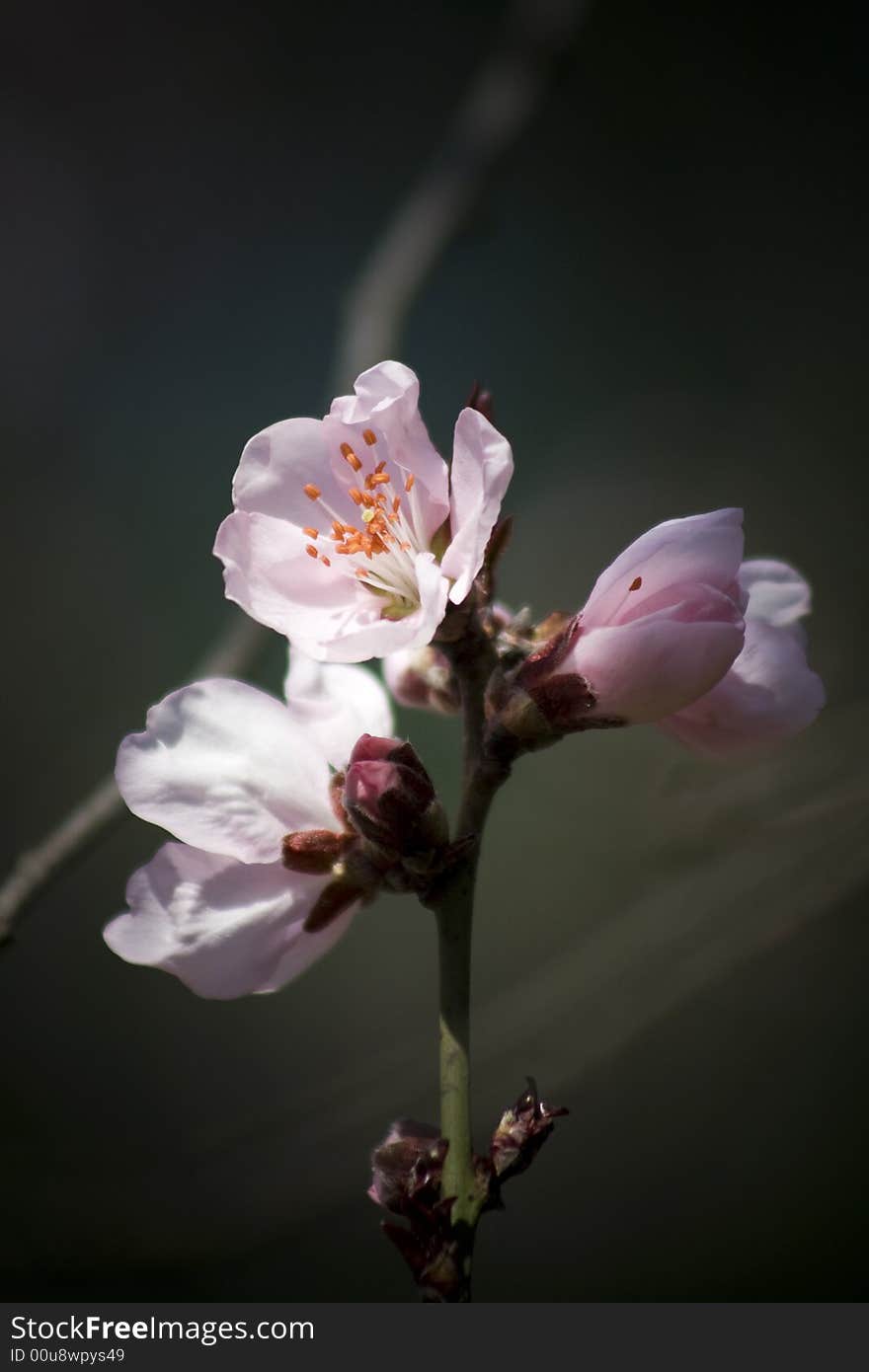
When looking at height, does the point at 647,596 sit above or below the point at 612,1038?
above

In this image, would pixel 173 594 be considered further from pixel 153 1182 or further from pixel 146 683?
pixel 153 1182

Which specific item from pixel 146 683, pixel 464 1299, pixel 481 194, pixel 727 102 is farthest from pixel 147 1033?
pixel 727 102

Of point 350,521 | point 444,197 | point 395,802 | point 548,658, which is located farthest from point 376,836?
point 444,197

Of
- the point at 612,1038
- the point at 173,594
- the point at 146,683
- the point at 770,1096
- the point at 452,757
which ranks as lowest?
the point at 770,1096

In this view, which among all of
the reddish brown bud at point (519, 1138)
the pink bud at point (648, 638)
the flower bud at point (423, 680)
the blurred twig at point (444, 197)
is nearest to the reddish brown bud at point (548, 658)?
the pink bud at point (648, 638)

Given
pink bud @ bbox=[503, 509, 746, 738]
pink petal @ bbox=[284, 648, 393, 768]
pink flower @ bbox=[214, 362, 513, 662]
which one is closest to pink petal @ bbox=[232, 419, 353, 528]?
pink flower @ bbox=[214, 362, 513, 662]

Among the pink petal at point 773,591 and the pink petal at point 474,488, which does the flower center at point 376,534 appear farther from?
the pink petal at point 773,591

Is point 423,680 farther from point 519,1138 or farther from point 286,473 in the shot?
point 519,1138

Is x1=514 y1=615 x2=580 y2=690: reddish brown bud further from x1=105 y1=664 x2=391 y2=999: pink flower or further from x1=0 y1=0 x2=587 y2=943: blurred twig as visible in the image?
x1=0 y1=0 x2=587 y2=943: blurred twig

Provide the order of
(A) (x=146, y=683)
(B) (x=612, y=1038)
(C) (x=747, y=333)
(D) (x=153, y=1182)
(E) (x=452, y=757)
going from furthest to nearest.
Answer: (C) (x=747, y=333) → (A) (x=146, y=683) → (E) (x=452, y=757) → (D) (x=153, y=1182) → (B) (x=612, y=1038)
